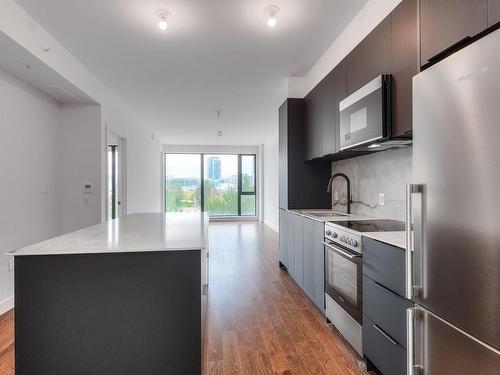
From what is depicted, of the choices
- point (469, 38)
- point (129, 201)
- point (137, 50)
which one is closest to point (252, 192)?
point (129, 201)

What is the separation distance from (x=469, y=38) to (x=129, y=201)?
5.55 m

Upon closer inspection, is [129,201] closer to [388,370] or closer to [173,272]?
[173,272]

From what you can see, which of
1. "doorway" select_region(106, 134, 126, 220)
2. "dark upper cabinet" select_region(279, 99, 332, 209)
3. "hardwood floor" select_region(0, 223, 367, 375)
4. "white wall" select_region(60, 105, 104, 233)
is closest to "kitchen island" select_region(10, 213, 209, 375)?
"hardwood floor" select_region(0, 223, 367, 375)

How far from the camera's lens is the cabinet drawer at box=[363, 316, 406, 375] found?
5.08 feet

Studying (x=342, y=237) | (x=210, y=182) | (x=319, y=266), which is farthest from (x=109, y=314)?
(x=210, y=182)

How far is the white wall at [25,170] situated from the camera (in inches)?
113

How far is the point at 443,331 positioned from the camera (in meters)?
1.09

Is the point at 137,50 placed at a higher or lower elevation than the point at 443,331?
higher

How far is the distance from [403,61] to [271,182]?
677cm

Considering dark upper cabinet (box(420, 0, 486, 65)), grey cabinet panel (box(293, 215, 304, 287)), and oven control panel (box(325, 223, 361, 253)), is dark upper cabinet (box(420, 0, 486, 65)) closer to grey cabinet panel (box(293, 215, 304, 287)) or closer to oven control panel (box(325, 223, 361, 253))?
oven control panel (box(325, 223, 361, 253))

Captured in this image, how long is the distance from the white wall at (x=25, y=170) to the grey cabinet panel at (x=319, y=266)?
9.81 feet

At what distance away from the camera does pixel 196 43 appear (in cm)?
294

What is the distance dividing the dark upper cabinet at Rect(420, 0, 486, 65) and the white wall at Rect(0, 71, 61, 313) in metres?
3.47

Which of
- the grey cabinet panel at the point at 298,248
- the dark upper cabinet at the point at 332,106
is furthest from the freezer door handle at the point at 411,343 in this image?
the grey cabinet panel at the point at 298,248
